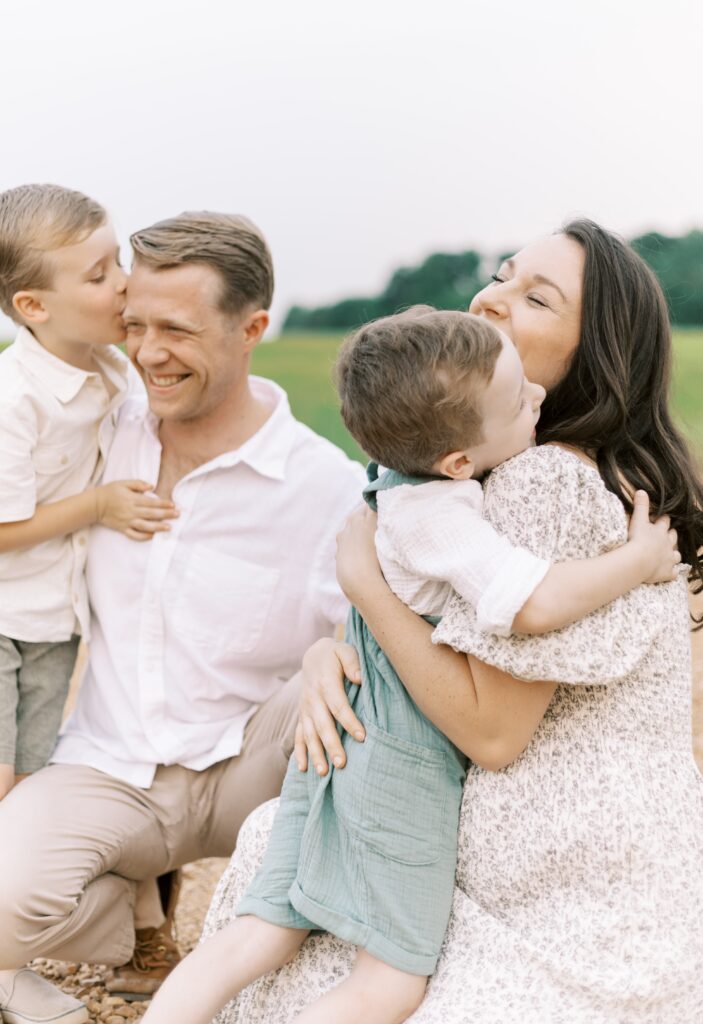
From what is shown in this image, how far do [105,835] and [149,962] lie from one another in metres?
0.69

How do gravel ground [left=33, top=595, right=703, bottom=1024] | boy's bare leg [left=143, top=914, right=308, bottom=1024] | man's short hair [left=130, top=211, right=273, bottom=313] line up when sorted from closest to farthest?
1. boy's bare leg [left=143, top=914, right=308, bottom=1024]
2. man's short hair [left=130, top=211, right=273, bottom=313]
3. gravel ground [left=33, top=595, right=703, bottom=1024]

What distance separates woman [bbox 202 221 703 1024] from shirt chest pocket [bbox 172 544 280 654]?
968 mm

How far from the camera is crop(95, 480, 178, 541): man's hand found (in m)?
3.30

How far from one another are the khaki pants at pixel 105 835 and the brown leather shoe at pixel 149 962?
24 centimetres

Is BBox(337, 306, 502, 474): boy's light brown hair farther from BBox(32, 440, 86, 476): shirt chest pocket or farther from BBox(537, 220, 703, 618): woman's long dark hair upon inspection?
BBox(32, 440, 86, 476): shirt chest pocket

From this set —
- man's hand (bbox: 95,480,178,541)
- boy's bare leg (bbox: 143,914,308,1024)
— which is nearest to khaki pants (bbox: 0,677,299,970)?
man's hand (bbox: 95,480,178,541)

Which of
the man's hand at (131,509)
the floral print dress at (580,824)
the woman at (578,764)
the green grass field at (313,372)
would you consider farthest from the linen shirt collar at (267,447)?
the green grass field at (313,372)

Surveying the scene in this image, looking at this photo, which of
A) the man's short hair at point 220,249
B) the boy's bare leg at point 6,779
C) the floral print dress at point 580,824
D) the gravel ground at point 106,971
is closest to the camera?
the floral print dress at point 580,824

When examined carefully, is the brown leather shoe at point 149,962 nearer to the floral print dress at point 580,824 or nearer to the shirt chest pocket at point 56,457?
the shirt chest pocket at point 56,457

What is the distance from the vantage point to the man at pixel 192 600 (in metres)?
3.29

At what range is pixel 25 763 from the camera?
3.36 m

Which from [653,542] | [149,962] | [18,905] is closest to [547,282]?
[653,542]

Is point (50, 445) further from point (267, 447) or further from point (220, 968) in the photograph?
point (220, 968)

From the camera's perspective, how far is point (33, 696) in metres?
3.37
